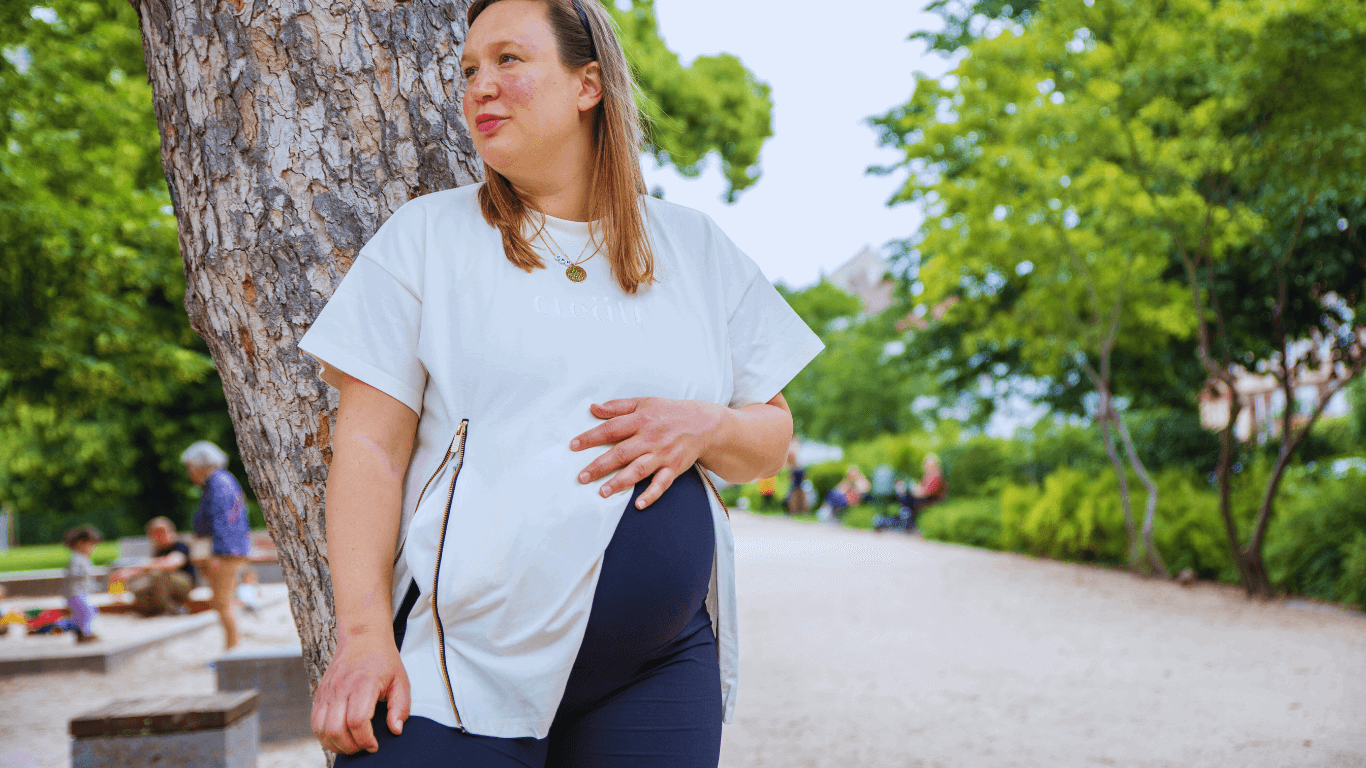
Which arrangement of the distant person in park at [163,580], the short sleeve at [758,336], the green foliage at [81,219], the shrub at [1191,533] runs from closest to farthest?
the short sleeve at [758,336] → the green foliage at [81,219] → the distant person in park at [163,580] → the shrub at [1191,533]

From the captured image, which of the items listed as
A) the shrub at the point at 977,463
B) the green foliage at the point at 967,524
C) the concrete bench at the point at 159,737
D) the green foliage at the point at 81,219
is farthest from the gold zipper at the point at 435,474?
the shrub at the point at 977,463

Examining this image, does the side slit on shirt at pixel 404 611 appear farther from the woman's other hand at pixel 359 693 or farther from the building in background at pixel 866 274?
the building in background at pixel 866 274

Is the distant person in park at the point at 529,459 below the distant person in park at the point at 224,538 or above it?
above

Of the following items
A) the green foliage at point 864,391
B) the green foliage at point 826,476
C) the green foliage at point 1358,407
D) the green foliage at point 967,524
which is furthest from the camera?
the green foliage at point 864,391

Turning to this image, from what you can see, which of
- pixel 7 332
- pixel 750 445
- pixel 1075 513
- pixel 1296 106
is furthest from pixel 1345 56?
pixel 7 332

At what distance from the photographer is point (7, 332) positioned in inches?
366

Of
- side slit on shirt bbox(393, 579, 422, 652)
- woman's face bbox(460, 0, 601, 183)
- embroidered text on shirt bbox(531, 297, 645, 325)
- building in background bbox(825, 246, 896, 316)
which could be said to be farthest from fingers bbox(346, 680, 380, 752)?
building in background bbox(825, 246, 896, 316)

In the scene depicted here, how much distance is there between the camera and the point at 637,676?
137cm

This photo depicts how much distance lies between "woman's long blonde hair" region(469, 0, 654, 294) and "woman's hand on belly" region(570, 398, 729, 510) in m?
0.20

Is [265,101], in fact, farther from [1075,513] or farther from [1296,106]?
[1075,513]

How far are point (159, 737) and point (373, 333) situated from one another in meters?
3.72

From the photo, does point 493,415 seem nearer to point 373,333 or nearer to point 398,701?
point 373,333

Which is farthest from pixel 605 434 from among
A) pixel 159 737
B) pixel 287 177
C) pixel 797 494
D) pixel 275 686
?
pixel 797 494

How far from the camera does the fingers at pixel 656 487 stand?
1.35 meters
